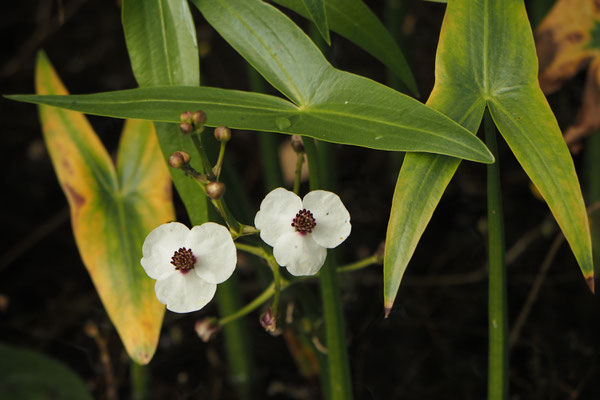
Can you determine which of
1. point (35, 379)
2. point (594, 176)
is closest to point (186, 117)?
point (35, 379)

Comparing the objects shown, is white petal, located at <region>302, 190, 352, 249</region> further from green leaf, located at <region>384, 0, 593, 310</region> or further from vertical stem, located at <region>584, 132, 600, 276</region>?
vertical stem, located at <region>584, 132, 600, 276</region>

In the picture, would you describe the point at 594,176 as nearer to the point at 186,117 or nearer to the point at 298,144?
the point at 298,144

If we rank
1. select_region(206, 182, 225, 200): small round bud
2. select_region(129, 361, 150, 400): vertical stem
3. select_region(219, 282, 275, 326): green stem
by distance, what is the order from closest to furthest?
select_region(206, 182, 225, 200): small round bud, select_region(219, 282, 275, 326): green stem, select_region(129, 361, 150, 400): vertical stem

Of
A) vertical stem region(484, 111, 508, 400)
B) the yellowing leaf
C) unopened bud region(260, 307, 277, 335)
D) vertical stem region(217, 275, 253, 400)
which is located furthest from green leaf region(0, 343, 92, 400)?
the yellowing leaf

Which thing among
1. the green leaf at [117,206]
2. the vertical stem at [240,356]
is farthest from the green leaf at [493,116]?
the vertical stem at [240,356]

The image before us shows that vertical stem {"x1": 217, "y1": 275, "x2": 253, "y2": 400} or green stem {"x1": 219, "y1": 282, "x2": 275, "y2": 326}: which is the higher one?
green stem {"x1": 219, "y1": 282, "x2": 275, "y2": 326}

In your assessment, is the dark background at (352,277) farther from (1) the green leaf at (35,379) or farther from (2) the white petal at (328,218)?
(2) the white petal at (328,218)
